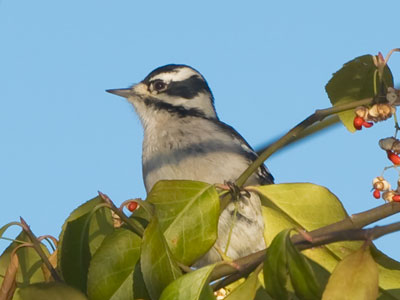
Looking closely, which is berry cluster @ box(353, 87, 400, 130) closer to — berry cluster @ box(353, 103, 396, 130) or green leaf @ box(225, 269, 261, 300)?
berry cluster @ box(353, 103, 396, 130)

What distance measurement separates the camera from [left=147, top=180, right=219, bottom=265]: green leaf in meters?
2.43

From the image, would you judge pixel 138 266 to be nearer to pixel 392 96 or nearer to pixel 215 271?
pixel 215 271

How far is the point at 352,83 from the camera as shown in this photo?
277 centimetres

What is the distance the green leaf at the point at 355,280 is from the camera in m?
1.83

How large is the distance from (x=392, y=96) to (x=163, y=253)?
2.98ft

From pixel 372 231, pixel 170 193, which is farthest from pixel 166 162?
pixel 372 231

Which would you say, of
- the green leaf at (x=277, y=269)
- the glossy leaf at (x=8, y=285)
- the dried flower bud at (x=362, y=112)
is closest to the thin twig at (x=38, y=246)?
the glossy leaf at (x=8, y=285)

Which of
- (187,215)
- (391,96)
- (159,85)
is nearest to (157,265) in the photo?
(187,215)

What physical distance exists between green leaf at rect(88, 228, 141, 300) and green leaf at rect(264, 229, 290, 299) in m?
0.61

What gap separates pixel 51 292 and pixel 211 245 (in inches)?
20.3

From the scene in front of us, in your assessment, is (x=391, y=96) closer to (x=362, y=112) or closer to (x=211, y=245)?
(x=362, y=112)

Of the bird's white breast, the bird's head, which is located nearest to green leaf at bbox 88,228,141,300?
the bird's white breast

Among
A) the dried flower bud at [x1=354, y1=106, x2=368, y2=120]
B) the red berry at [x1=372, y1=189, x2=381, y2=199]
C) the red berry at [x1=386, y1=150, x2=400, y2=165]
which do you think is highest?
the dried flower bud at [x1=354, y1=106, x2=368, y2=120]

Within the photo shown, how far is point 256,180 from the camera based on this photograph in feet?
20.4
